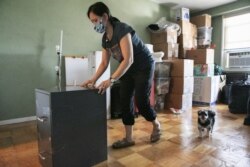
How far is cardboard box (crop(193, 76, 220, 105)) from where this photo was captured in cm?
308

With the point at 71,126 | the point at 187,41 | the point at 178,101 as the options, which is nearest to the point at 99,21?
the point at 71,126

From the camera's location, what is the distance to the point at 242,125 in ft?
6.59

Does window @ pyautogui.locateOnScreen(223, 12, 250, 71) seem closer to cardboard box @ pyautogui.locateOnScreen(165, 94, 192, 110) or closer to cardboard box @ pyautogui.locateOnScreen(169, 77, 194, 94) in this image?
cardboard box @ pyautogui.locateOnScreen(169, 77, 194, 94)

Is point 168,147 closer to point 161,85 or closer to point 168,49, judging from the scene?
point 161,85

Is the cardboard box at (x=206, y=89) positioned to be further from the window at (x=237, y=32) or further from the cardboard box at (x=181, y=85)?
the window at (x=237, y=32)

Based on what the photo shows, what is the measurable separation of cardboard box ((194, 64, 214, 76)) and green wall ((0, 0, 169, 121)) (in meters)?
1.89

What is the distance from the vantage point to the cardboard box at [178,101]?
278cm

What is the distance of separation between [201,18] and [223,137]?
2.63 meters

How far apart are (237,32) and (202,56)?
106cm

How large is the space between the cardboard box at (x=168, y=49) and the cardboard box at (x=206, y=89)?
586mm

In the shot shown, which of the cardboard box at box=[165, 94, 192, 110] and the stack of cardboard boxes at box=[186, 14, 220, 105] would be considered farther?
the stack of cardboard boxes at box=[186, 14, 220, 105]

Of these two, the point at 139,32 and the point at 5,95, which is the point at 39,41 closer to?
the point at 5,95

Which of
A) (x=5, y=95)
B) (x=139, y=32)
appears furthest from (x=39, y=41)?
(x=139, y=32)

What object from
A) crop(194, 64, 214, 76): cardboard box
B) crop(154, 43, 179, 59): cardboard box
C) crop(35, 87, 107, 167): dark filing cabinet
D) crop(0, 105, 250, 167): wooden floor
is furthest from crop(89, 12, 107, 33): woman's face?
crop(194, 64, 214, 76): cardboard box
